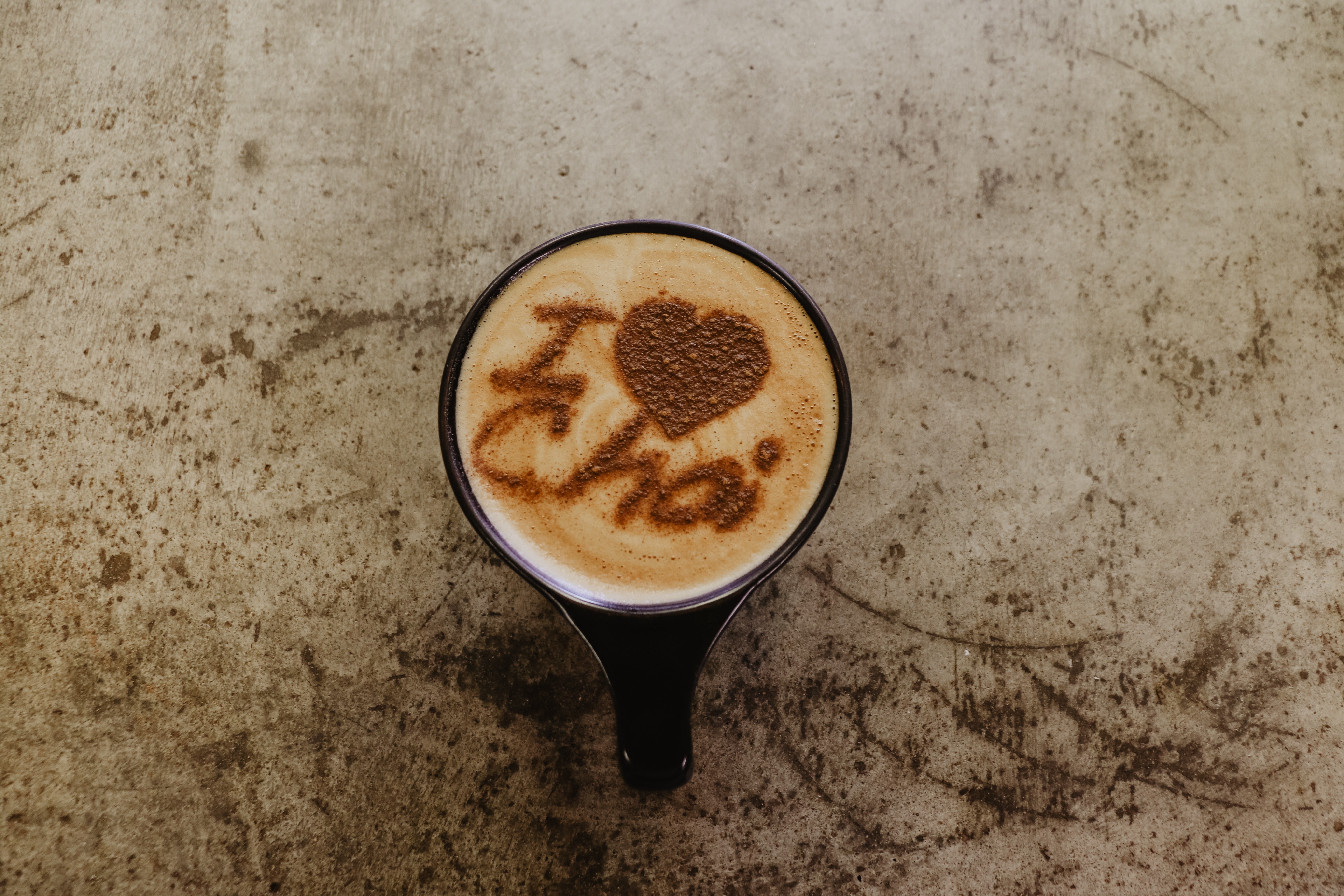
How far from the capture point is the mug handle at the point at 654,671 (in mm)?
1298

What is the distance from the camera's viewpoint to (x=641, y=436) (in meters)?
1.30

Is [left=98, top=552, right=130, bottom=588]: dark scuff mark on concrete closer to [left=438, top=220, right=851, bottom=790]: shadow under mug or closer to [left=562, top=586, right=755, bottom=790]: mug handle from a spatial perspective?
[left=438, top=220, right=851, bottom=790]: shadow under mug

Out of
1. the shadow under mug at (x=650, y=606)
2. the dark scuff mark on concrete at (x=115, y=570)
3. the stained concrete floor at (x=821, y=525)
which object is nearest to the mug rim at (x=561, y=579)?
the shadow under mug at (x=650, y=606)

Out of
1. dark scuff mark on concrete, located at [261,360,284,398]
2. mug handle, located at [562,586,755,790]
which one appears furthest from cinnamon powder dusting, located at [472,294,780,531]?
dark scuff mark on concrete, located at [261,360,284,398]

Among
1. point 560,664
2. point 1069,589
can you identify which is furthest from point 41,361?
point 1069,589

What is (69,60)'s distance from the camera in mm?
1785

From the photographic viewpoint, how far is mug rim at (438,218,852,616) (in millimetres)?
1270

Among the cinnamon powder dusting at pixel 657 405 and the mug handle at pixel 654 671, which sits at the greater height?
the cinnamon powder dusting at pixel 657 405

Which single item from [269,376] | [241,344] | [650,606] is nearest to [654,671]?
[650,606]

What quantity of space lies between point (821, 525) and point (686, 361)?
0.63m

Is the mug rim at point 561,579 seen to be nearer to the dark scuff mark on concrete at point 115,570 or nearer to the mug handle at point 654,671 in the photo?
the mug handle at point 654,671

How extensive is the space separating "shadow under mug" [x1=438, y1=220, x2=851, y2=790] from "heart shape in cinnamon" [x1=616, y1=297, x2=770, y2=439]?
0.48ft

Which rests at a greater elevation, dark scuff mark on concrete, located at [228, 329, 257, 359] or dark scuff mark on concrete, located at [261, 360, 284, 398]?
dark scuff mark on concrete, located at [228, 329, 257, 359]

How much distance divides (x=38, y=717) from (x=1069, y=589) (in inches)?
98.8
